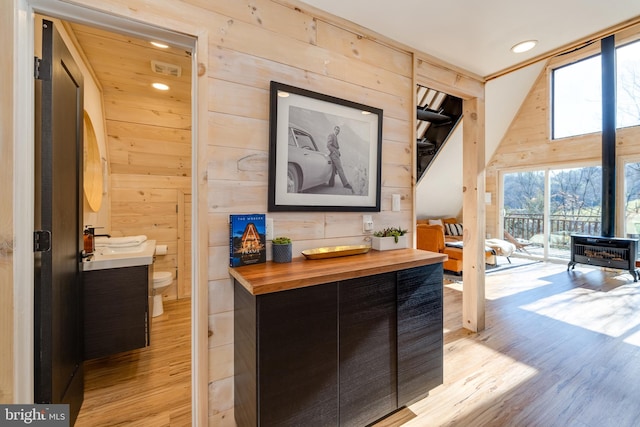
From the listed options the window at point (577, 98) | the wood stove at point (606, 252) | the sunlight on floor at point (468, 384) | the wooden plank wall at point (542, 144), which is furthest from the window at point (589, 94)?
the sunlight on floor at point (468, 384)

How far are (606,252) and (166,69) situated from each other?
22.5ft

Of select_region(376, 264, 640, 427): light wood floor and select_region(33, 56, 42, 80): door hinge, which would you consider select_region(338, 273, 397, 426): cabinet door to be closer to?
select_region(376, 264, 640, 427): light wood floor

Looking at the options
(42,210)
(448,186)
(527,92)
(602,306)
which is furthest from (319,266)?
(527,92)

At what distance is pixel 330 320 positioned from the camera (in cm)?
134

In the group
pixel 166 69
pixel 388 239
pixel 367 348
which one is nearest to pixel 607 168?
pixel 388 239

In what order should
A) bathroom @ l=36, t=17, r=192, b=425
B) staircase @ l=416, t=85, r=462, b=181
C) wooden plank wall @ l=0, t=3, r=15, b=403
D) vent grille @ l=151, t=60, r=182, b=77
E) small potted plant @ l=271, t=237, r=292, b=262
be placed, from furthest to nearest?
staircase @ l=416, t=85, r=462, b=181
vent grille @ l=151, t=60, r=182, b=77
bathroom @ l=36, t=17, r=192, b=425
small potted plant @ l=271, t=237, r=292, b=262
wooden plank wall @ l=0, t=3, r=15, b=403

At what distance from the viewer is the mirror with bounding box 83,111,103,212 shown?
2562mm

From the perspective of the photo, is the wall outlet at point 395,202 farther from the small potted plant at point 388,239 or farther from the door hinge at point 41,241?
the door hinge at point 41,241

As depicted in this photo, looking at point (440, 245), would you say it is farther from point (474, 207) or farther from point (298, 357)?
point (298, 357)

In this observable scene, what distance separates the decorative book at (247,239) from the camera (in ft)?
4.66

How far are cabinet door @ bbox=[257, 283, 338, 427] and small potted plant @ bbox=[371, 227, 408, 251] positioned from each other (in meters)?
0.67

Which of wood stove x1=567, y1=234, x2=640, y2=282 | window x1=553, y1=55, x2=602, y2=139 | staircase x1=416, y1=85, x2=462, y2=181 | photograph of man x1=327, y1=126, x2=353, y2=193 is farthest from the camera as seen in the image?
window x1=553, y1=55, x2=602, y2=139

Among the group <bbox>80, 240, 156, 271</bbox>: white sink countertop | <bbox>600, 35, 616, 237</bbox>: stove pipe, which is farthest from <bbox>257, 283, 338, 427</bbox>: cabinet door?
<bbox>600, 35, 616, 237</bbox>: stove pipe

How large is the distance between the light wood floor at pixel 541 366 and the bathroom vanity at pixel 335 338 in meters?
0.28
